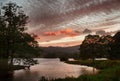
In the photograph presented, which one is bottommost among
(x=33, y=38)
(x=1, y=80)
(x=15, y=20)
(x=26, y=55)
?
(x=1, y=80)

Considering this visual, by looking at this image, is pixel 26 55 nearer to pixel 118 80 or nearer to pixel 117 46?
pixel 118 80

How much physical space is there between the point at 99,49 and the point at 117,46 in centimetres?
3153

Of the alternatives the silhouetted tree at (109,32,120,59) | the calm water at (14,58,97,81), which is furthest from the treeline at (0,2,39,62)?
the silhouetted tree at (109,32,120,59)

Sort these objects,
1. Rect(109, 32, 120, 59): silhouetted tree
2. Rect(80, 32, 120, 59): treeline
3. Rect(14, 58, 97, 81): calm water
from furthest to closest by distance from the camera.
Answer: Rect(80, 32, 120, 59): treeline, Rect(109, 32, 120, 59): silhouetted tree, Rect(14, 58, 97, 81): calm water

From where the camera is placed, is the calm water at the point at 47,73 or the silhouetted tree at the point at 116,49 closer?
the calm water at the point at 47,73

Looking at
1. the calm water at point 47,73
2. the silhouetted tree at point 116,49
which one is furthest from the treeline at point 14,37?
the silhouetted tree at point 116,49

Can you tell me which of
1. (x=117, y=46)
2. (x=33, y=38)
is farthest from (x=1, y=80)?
(x=117, y=46)

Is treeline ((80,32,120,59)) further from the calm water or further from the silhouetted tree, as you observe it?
the calm water

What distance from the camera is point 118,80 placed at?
30844 millimetres

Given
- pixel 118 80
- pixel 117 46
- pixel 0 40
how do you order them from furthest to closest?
pixel 117 46, pixel 0 40, pixel 118 80

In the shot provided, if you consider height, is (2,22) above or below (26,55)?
above

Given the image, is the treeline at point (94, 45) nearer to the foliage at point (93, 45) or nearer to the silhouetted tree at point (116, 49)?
the foliage at point (93, 45)

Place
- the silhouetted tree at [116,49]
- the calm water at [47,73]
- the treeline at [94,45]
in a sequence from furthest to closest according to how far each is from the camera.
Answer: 1. the treeline at [94,45]
2. the silhouetted tree at [116,49]
3. the calm water at [47,73]

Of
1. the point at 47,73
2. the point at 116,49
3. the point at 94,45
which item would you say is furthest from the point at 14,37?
the point at 94,45
